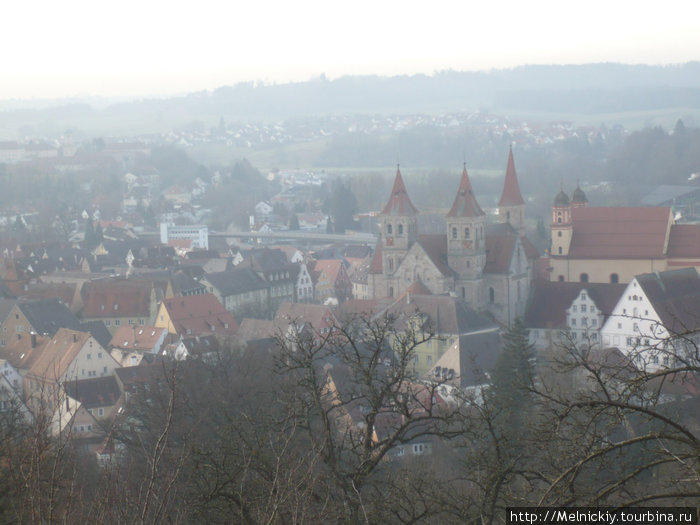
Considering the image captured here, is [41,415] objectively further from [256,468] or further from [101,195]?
[101,195]

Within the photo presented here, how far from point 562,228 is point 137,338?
22.8 metres

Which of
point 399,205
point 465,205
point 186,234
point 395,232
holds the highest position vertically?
point 465,205

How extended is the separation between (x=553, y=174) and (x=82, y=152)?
86.3 m

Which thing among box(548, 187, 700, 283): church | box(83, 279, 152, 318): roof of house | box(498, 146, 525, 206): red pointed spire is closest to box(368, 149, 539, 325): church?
box(548, 187, 700, 283): church

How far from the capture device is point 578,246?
200 ft

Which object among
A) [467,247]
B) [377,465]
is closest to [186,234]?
[467,247]

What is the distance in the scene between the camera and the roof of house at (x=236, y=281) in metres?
66.1

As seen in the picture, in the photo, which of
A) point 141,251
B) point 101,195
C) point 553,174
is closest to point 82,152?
point 101,195

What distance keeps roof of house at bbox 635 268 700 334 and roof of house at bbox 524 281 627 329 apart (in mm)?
2210

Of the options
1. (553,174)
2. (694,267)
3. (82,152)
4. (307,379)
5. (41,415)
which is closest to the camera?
(41,415)

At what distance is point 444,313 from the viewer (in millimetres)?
48938

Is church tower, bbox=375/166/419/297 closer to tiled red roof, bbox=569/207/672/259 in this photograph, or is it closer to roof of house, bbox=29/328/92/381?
tiled red roof, bbox=569/207/672/259

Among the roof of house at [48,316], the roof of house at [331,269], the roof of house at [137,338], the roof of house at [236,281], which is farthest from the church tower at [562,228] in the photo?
the roof of house at [48,316]

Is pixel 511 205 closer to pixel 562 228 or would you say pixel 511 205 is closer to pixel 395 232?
pixel 562 228
